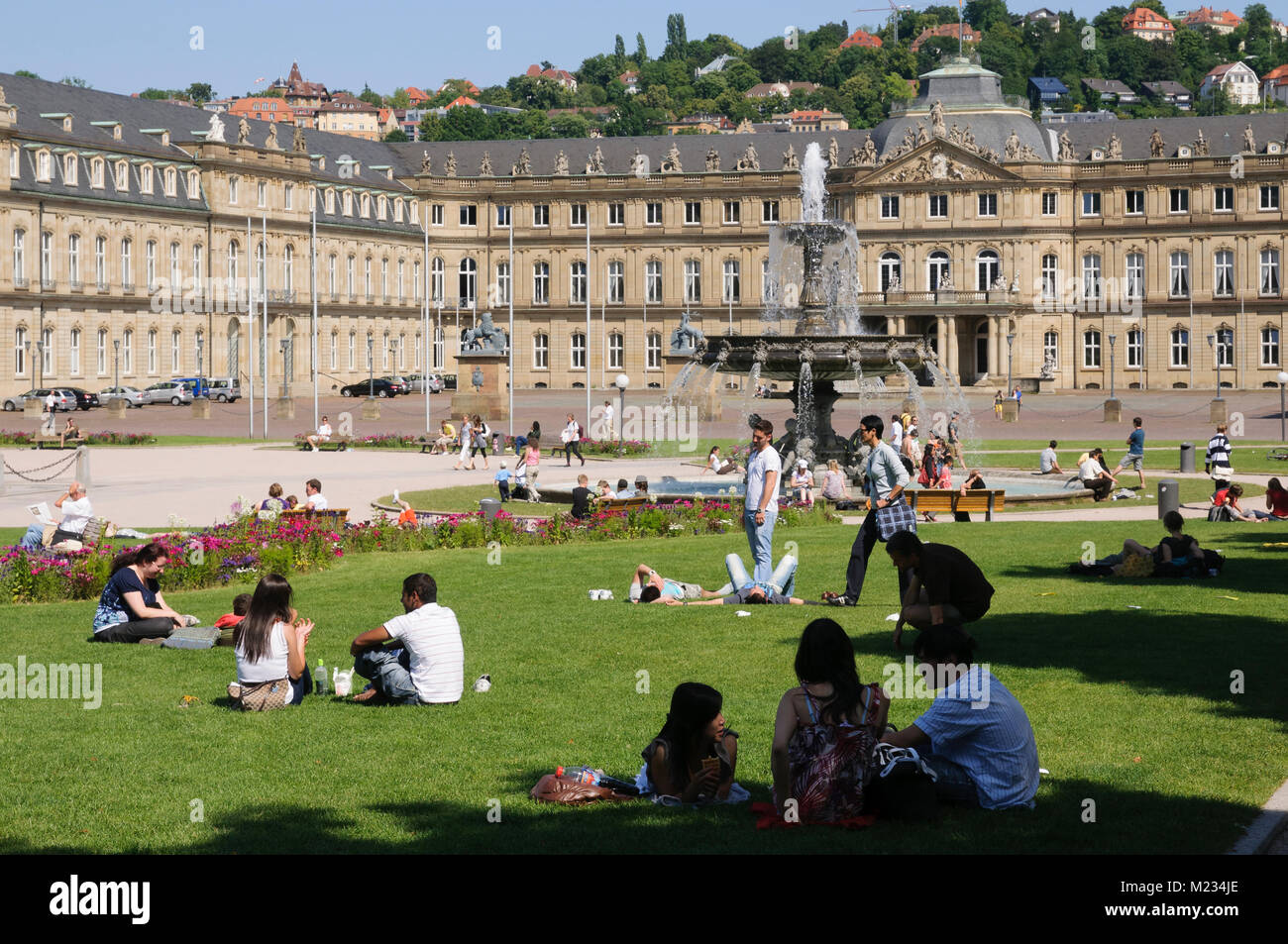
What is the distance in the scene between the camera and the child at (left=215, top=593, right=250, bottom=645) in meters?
17.4

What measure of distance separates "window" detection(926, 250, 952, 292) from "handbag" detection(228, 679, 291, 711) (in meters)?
98.9

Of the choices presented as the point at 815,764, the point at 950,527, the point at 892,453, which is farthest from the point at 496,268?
the point at 815,764

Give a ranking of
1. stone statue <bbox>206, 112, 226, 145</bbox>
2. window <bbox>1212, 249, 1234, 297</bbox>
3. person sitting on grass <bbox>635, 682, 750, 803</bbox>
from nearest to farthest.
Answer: person sitting on grass <bbox>635, 682, 750, 803</bbox>, stone statue <bbox>206, 112, 226, 145</bbox>, window <bbox>1212, 249, 1234, 297</bbox>

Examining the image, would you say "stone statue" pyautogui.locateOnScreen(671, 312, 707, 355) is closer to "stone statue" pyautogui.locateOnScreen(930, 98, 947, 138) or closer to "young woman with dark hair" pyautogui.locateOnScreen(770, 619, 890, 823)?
"stone statue" pyautogui.locateOnScreen(930, 98, 947, 138)

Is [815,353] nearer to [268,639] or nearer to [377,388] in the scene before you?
[268,639]

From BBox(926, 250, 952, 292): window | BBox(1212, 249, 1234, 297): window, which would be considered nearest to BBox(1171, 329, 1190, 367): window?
BBox(1212, 249, 1234, 297): window

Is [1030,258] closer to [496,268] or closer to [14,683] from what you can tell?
[496,268]

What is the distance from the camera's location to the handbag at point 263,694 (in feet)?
47.2

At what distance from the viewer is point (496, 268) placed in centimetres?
11994

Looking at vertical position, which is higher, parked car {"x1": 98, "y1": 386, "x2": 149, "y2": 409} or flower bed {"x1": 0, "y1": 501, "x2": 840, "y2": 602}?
parked car {"x1": 98, "y1": 386, "x2": 149, "y2": 409}

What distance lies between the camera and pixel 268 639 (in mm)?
14188

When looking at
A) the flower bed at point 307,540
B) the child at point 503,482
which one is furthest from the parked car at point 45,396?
the flower bed at point 307,540

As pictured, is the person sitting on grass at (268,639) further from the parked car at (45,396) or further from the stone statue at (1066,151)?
the stone statue at (1066,151)

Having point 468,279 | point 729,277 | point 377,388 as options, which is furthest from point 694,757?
point 468,279
